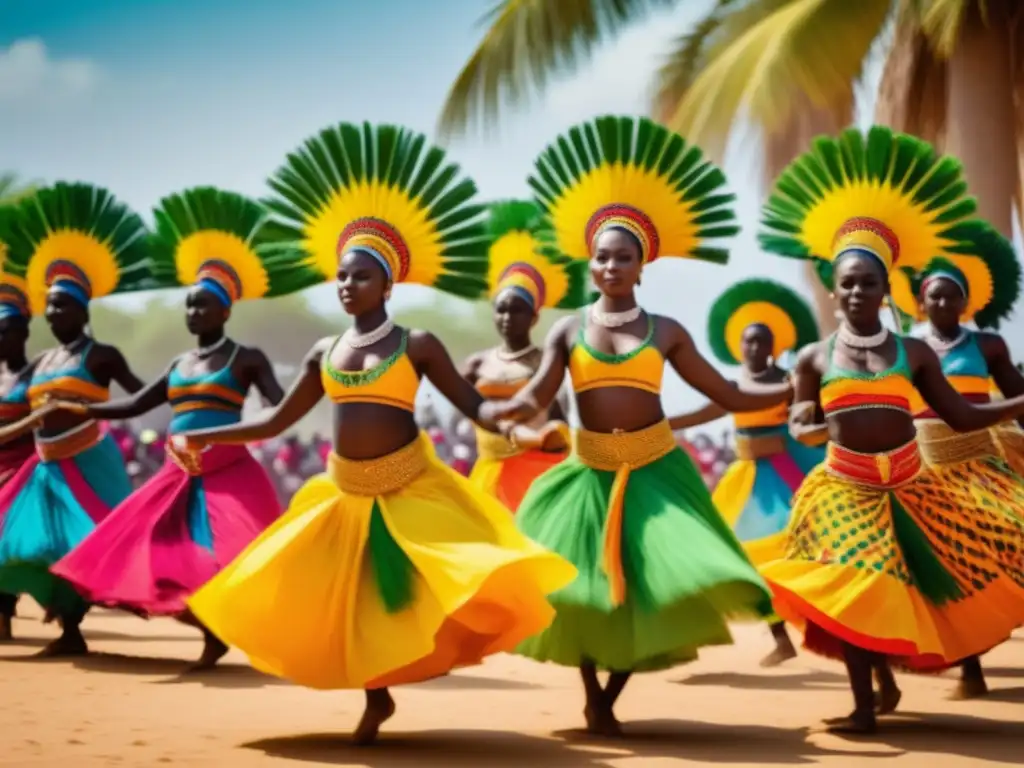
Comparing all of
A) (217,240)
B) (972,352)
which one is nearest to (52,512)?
(217,240)

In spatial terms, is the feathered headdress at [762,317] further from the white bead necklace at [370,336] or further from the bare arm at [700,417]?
the white bead necklace at [370,336]

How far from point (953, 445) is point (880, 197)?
164cm

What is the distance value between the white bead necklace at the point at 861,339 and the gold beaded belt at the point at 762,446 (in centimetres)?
388

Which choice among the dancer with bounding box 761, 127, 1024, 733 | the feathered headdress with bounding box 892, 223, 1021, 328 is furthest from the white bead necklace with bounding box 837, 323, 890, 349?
the feathered headdress with bounding box 892, 223, 1021, 328

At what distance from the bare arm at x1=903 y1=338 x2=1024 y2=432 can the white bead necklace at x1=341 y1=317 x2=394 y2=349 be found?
2.09 meters

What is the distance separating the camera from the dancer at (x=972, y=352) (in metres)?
7.54

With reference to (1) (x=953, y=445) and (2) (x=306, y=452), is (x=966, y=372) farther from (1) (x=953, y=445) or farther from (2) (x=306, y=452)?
(2) (x=306, y=452)

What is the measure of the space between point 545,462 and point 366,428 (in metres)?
3.83

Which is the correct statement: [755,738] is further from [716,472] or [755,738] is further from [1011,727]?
[716,472]

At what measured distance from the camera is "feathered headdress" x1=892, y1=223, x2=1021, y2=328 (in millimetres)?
8656

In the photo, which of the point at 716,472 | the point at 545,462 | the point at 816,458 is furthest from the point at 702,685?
the point at 716,472

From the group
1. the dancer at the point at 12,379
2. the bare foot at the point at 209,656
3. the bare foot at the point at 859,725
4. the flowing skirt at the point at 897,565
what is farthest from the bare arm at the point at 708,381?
the dancer at the point at 12,379

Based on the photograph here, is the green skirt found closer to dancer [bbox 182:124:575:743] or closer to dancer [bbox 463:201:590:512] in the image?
dancer [bbox 182:124:575:743]

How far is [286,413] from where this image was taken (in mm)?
6625
